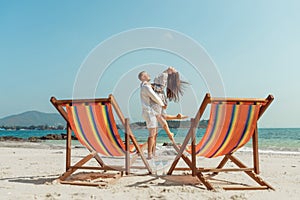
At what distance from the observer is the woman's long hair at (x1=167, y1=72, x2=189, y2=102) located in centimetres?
436

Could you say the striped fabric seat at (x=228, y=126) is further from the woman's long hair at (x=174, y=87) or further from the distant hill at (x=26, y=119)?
the distant hill at (x=26, y=119)

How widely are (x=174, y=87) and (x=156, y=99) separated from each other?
1.94 feet

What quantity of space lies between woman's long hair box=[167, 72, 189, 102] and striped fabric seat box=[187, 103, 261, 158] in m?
1.20

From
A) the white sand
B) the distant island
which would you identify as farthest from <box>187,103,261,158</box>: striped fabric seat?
the distant island

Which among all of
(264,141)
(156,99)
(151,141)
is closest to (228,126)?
(156,99)

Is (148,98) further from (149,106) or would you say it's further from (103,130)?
(103,130)

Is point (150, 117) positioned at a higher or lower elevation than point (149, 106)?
lower

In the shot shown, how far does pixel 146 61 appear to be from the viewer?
5359 mm

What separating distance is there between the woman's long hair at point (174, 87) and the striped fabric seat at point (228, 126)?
47.4 inches

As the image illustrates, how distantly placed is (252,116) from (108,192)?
1631 millimetres

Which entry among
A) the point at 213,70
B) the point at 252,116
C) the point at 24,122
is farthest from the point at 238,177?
the point at 24,122

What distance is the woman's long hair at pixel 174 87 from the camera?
14.3 feet

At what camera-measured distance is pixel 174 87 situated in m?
4.38

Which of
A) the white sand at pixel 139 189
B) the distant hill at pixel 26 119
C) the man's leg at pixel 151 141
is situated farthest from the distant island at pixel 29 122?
the white sand at pixel 139 189
